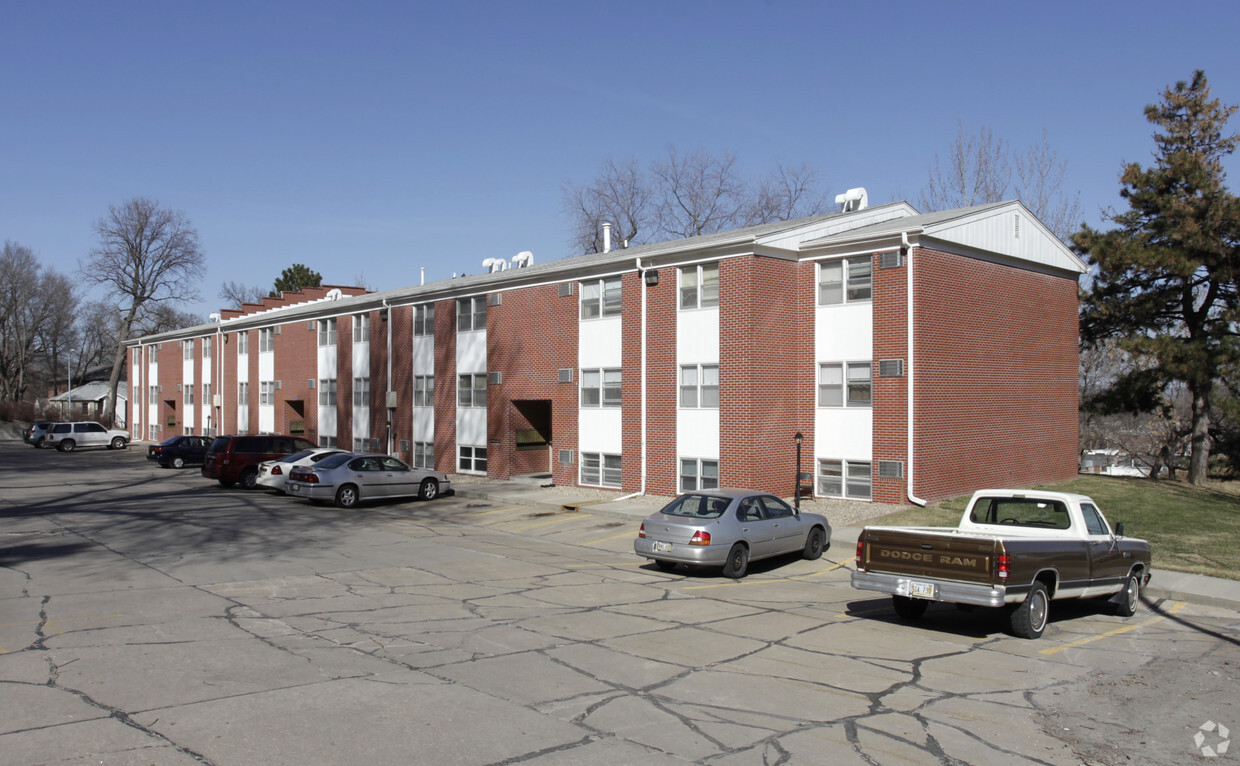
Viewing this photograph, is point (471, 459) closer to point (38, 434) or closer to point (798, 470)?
point (798, 470)

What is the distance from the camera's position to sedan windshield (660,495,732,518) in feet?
49.9

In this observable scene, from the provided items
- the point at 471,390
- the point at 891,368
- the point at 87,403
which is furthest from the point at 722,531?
the point at 87,403

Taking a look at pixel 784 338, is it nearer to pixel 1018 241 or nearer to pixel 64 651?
pixel 1018 241

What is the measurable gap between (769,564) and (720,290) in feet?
29.9

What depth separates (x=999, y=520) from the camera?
12.6 m

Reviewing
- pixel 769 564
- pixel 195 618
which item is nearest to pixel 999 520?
pixel 769 564

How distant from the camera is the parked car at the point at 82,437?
174ft

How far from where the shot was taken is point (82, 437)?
175 feet

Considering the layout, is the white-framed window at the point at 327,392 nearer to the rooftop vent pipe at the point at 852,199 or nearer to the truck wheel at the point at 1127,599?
the rooftop vent pipe at the point at 852,199

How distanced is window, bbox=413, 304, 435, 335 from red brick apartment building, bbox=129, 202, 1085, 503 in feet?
3.17

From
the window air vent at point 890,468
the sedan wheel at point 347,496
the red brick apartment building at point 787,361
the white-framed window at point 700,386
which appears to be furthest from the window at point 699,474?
the sedan wheel at point 347,496

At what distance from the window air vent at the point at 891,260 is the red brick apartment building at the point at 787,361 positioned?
5 cm

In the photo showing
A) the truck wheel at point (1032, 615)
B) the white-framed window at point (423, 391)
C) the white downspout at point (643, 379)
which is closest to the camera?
the truck wheel at point (1032, 615)

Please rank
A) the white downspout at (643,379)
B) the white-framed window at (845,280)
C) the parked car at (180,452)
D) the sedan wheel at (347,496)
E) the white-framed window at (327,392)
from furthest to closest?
the white-framed window at (327,392), the parked car at (180,452), the white downspout at (643,379), the sedan wheel at (347,496), the white-framed window at (845,280)
